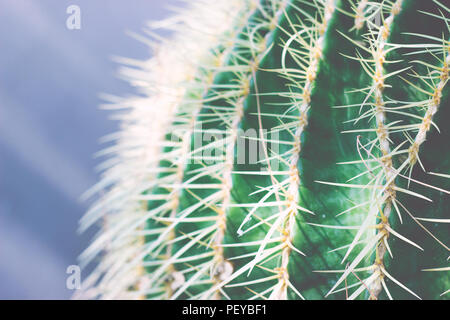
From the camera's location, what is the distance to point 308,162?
39 centimetres

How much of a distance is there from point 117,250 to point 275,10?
0.35m

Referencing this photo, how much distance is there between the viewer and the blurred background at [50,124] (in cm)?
113

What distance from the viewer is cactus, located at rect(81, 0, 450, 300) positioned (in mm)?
347

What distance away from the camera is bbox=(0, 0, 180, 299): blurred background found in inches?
44.5

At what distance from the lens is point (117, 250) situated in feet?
1.93

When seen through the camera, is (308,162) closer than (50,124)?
Yes

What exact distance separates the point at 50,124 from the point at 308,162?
0.97 meters

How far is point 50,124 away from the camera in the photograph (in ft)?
3.91

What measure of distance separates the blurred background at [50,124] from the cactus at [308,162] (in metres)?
0.74

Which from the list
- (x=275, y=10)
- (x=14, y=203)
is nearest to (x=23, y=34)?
(x=14, y=203)

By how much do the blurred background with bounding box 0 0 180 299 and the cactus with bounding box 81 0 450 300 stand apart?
739mm

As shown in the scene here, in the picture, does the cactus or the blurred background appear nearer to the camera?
the cactus

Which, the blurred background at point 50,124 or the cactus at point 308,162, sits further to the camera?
the blurred background at point 50,124
